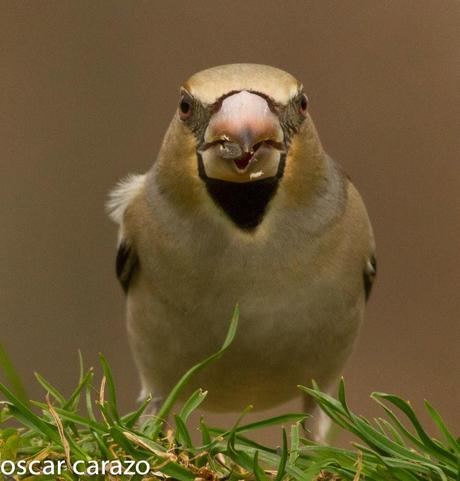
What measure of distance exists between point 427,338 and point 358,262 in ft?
7.48

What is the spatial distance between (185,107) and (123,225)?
1.77 feet

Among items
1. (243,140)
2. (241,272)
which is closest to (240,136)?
(243,140)

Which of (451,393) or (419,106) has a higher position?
(419,106)

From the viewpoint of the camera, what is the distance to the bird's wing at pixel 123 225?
2949 millimetres

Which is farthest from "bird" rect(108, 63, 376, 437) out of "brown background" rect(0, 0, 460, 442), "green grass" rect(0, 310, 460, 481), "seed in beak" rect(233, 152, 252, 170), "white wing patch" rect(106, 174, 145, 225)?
"brown background" rect(0, 0, 460, 442)

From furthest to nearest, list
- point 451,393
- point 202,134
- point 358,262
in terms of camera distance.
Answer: point 451,393
point 358,262
point 202,134

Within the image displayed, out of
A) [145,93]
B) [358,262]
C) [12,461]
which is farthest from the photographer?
[145,93]

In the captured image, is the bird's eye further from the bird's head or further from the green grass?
the green grass

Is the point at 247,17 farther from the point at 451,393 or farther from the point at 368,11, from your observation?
the point at 451,393

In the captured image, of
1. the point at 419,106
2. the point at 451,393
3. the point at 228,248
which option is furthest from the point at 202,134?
the point at 419,106

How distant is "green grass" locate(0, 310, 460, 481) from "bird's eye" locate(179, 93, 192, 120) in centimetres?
75

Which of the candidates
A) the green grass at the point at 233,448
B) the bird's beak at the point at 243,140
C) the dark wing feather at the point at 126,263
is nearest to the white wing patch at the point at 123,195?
the dark wing feather at the point at 126,263

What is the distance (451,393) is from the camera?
16.2 feet

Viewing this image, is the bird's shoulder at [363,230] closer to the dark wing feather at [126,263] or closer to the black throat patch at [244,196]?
the black throat patch at [244,196]
